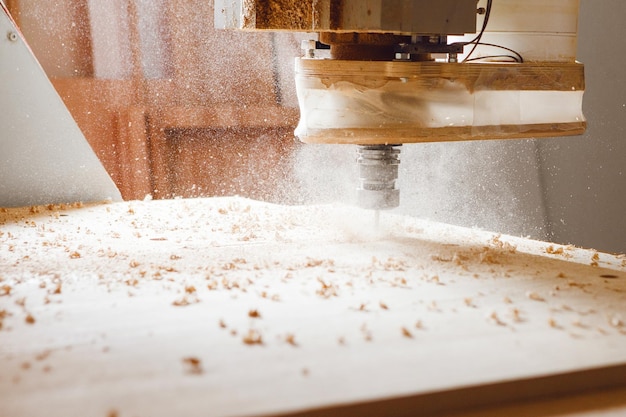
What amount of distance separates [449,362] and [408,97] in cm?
61

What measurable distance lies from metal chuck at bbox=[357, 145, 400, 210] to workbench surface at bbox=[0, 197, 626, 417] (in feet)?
0.27

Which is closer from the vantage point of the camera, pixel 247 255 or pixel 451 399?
pixel 451 399

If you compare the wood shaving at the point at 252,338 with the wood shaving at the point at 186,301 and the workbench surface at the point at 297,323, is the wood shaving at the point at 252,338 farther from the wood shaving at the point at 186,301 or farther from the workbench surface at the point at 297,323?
the wood shaving at the point at 186,301

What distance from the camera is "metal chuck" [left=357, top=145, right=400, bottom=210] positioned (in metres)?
1.26

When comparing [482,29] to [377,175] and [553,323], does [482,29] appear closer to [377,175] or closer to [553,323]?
[377,175]

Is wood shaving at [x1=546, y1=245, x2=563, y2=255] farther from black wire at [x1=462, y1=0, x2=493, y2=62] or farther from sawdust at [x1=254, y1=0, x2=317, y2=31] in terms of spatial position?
sawdust at [x1=254, y1=0, x2=317, y2=31]

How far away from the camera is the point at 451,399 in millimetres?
631

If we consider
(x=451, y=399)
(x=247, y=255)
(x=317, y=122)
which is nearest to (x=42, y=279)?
(x=247, y=255)

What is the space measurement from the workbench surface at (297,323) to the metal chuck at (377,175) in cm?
8

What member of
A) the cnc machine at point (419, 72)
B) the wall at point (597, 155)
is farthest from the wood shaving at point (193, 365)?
the wall at point (597, 155)

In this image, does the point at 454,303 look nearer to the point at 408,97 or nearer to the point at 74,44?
the point at 408,97

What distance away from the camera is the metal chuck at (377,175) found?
1.26m

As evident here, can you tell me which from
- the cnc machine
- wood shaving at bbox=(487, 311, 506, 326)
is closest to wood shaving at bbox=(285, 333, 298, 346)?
wood shaving at bbox=(487, 311, 506, 326)

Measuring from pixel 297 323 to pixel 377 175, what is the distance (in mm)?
538
